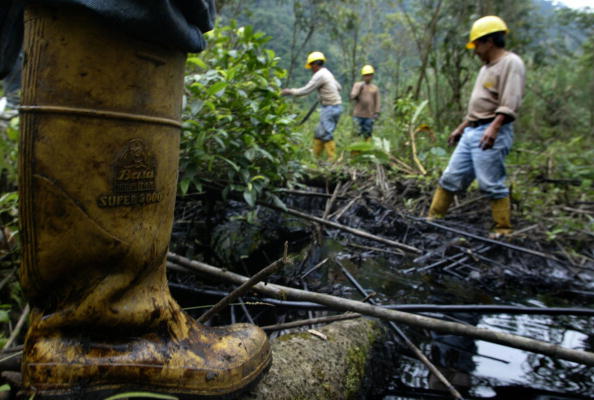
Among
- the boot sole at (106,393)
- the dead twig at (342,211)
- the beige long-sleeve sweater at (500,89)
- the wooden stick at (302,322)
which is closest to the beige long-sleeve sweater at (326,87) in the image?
the dead twig at (342,211)

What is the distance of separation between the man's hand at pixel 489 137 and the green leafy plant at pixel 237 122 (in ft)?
6.06

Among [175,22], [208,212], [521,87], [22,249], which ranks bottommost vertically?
[208,212]

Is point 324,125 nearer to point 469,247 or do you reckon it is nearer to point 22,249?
point 469,247

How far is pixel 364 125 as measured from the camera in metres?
8.69

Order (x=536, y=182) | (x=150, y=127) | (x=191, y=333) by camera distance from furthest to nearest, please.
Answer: (x=536, y=182) → (x=191, y=333) → (x=150, y=127)

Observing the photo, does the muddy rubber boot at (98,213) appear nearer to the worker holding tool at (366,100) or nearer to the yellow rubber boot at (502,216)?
the yellow rubber boot at (502,216)

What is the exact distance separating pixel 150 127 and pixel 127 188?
0.15m

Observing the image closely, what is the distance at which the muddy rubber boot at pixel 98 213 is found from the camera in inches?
32.0

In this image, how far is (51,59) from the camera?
0.80 meters

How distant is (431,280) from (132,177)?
242 centimetres

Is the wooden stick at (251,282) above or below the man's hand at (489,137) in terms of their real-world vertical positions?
below

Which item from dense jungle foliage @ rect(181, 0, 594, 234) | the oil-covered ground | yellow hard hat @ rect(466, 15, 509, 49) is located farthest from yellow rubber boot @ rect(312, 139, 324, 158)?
yellow hard hat @ rect(466, 15, 509, 49)

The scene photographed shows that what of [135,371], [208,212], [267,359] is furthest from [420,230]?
[135,371]

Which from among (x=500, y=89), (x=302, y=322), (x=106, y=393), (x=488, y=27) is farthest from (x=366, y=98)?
(x=106, y=393)
